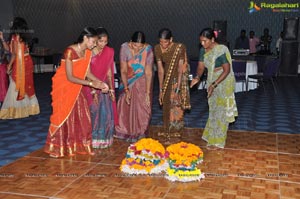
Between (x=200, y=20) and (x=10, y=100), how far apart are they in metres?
10.3

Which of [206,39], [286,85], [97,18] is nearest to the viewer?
[206,39]

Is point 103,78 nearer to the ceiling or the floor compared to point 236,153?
nearer to the ceiling

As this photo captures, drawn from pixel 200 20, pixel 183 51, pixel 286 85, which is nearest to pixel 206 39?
pixel 183 51

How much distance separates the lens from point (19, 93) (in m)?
5.94

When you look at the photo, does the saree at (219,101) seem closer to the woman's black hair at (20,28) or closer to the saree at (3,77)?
the woman's black hair at (20,28)

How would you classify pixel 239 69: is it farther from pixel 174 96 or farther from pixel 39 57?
pixel 39 57

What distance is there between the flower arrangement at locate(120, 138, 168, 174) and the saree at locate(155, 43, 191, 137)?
1.21m

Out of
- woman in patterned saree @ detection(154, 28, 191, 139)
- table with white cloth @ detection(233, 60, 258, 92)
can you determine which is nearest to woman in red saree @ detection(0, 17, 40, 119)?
woman in patterned saree @ detection(154, 28, 191, 139)

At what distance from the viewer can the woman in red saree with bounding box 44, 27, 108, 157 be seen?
12.7 feet

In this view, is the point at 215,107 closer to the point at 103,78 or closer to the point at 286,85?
the point at 103,78

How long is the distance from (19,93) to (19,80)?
8.5 inches

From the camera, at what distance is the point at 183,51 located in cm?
461

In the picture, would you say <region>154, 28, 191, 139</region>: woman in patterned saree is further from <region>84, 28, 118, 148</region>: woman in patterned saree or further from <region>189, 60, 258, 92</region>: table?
<region>189, 60, 258, 92</region>: table

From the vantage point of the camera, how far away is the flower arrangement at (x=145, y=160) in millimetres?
3604
